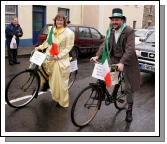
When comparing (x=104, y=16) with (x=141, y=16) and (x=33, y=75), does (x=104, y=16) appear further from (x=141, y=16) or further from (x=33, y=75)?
(x=33, y=75)

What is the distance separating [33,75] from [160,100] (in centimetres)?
242

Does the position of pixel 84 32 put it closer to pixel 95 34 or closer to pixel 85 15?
pixel 95 34

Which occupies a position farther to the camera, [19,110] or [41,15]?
[41,15]

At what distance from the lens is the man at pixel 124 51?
526 cm

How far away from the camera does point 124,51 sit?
17.9 ft

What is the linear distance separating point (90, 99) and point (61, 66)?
1.02 meters

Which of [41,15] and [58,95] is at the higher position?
[41,15]

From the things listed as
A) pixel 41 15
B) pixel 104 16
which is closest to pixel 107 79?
pixel 41 15

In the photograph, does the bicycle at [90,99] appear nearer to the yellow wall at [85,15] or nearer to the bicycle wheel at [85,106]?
the bicycle wheel at [85,106]

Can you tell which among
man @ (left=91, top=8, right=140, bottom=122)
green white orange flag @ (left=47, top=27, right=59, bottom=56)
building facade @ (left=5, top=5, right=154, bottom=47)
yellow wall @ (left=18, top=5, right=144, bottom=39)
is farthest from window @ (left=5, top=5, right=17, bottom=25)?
man @ (left=91, top=8, right=140, bottom=122)

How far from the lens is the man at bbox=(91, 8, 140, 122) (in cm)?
526

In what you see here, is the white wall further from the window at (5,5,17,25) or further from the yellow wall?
the window at (5,5,17,25)

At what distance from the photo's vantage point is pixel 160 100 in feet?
17.9

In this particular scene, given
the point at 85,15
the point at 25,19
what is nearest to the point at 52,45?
the point at 25,19
